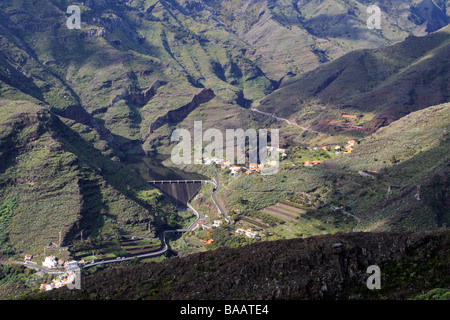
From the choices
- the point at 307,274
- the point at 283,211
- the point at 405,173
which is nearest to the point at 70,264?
the point at 283,211

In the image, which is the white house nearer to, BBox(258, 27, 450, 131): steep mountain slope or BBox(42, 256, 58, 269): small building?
BBox(42, 256, 58, 269): small building

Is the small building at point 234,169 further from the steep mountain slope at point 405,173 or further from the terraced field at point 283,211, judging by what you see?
the terraced field at point 283,211

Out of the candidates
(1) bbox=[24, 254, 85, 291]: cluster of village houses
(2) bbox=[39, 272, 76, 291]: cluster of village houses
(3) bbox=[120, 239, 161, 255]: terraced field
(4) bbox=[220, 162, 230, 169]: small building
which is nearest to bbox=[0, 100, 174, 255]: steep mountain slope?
(1) bbox=[24, 254, 85, 291]: cluster of village houses

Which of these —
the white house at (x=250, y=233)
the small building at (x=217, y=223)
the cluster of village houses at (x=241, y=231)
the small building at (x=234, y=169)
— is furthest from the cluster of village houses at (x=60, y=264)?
the small building at (x=234, y=169)

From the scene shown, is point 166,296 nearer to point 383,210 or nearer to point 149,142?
point 383,210

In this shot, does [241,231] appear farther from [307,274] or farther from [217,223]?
[307,274]

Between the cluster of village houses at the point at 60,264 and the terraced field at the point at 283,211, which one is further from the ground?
the terraced field at the point at 283,211
